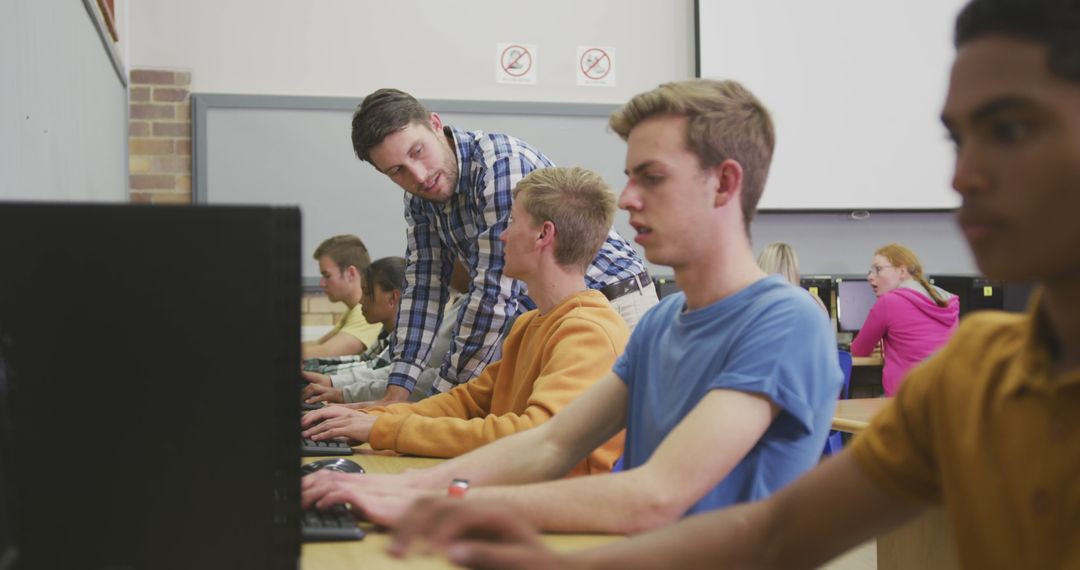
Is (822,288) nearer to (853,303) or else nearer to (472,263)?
(853,303)

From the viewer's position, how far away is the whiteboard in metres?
5.38

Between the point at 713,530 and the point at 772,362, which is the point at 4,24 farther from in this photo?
the point at 713,530

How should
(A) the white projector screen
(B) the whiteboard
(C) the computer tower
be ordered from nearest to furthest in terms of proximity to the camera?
(B) the whiteboard < (C) the computer tower < (A) the white projector screen

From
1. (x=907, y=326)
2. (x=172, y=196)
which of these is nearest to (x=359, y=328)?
(x=172, y=196)

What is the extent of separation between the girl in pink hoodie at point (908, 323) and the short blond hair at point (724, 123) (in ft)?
12.3

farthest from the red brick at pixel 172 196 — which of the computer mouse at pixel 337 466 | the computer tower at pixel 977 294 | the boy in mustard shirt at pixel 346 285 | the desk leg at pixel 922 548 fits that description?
the computer tower at pixel 977 294

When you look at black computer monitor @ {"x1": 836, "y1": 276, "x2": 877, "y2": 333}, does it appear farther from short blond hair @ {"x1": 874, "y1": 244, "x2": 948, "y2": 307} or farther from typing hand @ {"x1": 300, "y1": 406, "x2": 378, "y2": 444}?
typing hand @ {"x1": 300, "y1": 406, "x2": 378, "y2": 444}

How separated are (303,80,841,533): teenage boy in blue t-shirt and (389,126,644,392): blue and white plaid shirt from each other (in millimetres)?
958

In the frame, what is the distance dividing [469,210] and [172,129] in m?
3.15

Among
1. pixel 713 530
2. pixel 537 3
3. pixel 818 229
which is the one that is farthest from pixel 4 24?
pixel 818 229

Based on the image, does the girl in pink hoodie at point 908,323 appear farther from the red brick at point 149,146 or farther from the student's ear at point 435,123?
the red brick at point 149,146

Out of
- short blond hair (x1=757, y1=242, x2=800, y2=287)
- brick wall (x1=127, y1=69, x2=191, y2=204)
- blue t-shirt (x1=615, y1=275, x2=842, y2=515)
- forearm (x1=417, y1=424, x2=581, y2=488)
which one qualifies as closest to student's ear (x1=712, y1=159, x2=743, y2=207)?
blue t-shirt (x1=615, y1=275, x2=842, y2=515)

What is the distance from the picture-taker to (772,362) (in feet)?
4.22

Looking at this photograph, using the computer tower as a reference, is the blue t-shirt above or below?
below
